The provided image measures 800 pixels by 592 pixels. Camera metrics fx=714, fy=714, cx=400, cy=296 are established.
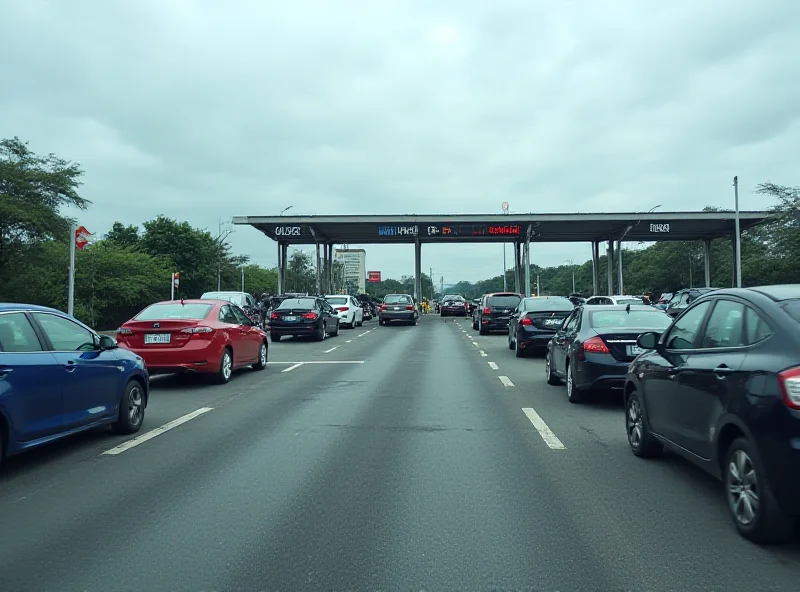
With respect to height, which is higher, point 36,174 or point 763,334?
point 36,174

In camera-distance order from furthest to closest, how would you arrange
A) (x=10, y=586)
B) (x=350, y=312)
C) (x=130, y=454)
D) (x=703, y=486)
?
(x=350, y=312) → (x=130, y=454) → (x=703, y=486) → (x=10, y=586)

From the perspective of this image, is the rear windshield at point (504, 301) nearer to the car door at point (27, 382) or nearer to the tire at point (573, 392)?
the tire at point (573, 392)

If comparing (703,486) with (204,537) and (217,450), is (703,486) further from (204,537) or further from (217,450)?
(217,450)

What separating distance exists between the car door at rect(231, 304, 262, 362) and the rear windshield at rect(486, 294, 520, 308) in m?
15.3

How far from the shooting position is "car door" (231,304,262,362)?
45.6 feet

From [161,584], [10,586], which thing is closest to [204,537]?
[161,584]

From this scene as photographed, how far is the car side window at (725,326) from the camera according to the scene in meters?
4.86

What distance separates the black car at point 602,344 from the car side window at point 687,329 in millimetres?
3446

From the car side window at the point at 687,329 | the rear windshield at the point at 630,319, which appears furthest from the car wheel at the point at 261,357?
the car side window at the point at 687,329

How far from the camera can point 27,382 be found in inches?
236

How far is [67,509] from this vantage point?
16.7 ft

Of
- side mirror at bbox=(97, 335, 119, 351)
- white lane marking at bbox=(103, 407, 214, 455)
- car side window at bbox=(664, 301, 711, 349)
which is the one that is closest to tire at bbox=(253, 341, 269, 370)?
white lane marking at bbox=(103, 407, 214, 455)

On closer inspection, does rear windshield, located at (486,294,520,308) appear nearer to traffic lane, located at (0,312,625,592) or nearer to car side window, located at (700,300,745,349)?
traffic lane, located at (0,312,625,592)

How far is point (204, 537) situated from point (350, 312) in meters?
32.9
